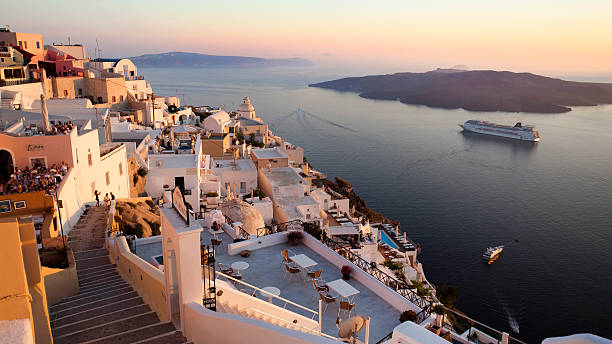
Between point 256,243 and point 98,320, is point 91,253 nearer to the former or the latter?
point 256,243

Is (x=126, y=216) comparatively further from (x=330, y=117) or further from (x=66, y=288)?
(x=330, y=117)

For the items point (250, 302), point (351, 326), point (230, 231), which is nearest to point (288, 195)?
point (230, 231)

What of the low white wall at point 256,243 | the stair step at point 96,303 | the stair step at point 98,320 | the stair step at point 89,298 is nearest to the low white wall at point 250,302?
the stair step at point 98,320

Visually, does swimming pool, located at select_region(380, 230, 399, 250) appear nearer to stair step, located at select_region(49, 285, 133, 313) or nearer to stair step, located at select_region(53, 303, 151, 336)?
stair step, located at select_region(49, 285, 133, 313)

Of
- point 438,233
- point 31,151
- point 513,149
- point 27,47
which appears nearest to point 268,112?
point 513,149

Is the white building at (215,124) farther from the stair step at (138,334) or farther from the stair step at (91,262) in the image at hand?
the stair step at (138,334)
